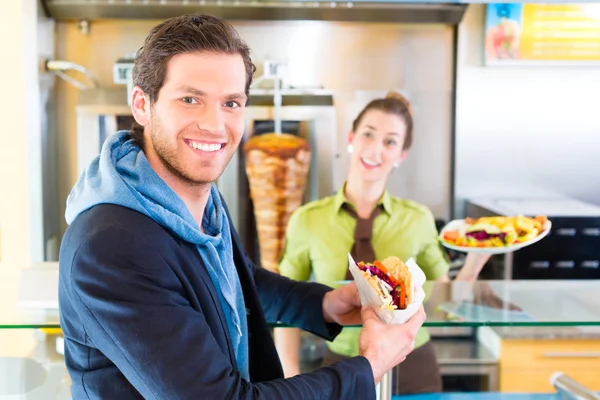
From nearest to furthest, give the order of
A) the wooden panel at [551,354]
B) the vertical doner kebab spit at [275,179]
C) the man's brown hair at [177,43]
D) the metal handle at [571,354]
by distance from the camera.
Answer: the man's brown hair at [177,43], the wooden panel at [551,354], the metal handle at [571,354], the vertical doner kebab spit at [275,179]

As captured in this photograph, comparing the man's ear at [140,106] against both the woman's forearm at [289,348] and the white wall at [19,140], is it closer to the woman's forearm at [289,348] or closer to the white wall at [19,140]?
the woman's forearm at [289,348]

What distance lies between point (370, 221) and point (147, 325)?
67.5 inches

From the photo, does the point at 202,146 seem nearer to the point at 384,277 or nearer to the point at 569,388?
the point at 384,277

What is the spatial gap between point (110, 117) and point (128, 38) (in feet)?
1.02

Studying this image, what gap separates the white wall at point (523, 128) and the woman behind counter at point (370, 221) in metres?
0.22

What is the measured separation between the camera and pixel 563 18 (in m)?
2.56

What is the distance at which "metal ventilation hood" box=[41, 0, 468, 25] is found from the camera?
252 centimetres

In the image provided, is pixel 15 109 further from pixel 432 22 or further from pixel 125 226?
pixel 125 226

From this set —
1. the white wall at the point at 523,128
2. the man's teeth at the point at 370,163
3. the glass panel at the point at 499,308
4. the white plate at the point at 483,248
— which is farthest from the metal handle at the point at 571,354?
the man's teeth at the point at 370,163

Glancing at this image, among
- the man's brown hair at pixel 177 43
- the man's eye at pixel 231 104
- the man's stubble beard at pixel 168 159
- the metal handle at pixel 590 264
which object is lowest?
the metal handle at pixel 590 264

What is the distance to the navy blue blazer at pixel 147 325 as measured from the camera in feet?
2.93

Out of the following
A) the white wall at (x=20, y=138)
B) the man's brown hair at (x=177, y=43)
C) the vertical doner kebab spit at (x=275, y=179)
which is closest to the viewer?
the man's brown hair at (x=177, y=43)

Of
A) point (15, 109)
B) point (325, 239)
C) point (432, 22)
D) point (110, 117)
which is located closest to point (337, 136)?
point (325, 239)

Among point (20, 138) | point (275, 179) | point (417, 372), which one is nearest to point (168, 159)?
point (417, 372)
